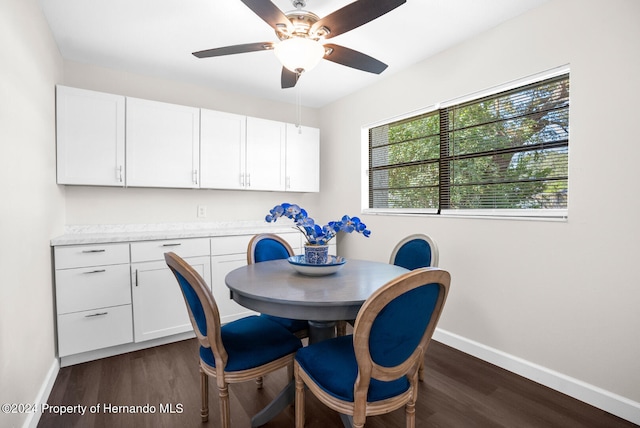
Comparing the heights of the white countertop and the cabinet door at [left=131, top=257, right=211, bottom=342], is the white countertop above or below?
above

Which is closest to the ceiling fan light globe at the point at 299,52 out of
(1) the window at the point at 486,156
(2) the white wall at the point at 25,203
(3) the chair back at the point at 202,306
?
(3) the chair back at the point at 202,306

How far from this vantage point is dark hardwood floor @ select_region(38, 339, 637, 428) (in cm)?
174

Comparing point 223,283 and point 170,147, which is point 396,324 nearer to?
point 223,283

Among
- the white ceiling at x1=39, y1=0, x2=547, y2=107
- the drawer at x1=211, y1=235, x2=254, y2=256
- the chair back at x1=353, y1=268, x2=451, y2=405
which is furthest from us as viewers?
the drawer at x1=211, y1=235, x2=254, y2=256

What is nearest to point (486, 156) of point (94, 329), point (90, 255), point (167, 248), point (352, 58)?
point (352, 58)

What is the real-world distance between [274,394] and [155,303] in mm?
1359

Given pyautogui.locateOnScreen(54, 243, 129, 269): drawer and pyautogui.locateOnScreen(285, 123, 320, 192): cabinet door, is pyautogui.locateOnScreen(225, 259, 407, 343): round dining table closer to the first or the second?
pyautogui.locateOnScreen(54, 243, 129, 269): drawer

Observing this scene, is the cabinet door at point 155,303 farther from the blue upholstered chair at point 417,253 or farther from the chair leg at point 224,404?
the blue upholstered chair at point 417,253

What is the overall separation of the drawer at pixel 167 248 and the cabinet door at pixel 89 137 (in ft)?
2.06

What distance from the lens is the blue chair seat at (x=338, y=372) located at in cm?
126

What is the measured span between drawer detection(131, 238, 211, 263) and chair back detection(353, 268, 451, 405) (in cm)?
211

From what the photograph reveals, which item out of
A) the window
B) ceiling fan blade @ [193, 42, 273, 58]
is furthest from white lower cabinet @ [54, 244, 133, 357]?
the window

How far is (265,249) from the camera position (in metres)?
Result: 2.49

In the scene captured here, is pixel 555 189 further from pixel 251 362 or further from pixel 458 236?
pixel 251 362
